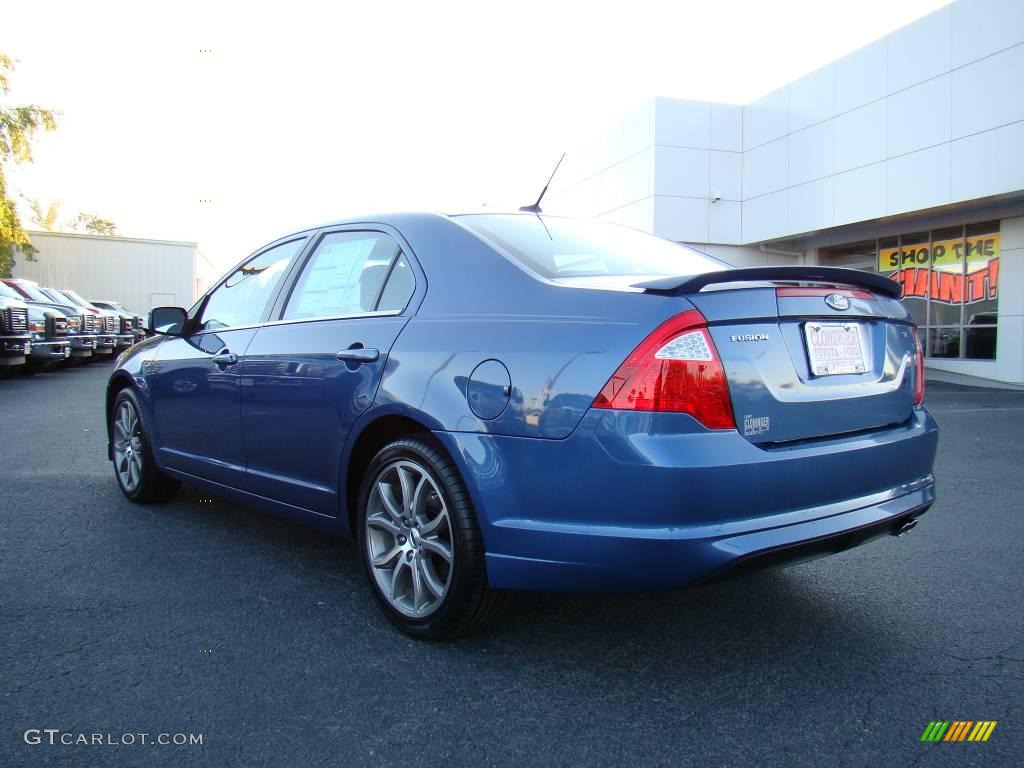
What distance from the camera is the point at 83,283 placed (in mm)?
36344

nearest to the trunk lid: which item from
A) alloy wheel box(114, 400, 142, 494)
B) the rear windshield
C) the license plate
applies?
the license plate

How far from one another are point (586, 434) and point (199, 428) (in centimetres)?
253

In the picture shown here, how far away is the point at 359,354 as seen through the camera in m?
3.13

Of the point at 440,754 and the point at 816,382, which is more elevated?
the point at 816,382

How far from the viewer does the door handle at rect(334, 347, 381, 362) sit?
3.08 meters

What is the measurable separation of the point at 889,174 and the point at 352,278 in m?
18.9

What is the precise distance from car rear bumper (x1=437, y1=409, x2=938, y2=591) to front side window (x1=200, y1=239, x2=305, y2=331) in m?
1.72

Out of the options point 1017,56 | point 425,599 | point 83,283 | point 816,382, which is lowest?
point 425,599

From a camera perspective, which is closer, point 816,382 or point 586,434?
point 586,434

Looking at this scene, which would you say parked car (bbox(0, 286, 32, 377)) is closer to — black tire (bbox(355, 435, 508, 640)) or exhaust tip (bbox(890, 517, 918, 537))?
black tire (bbox(355, 435, 508, 640))

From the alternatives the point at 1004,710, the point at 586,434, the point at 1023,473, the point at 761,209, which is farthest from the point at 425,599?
the point at 761,209

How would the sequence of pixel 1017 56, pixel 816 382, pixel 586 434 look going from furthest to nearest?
1. pixel 1017 56
2. pixel 816 382
3. pixel 586 434

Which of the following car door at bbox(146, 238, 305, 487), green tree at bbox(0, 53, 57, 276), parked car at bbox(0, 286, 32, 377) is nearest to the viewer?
car door at bbox(146, 238, 305, 487)

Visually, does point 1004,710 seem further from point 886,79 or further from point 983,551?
point 886,79
